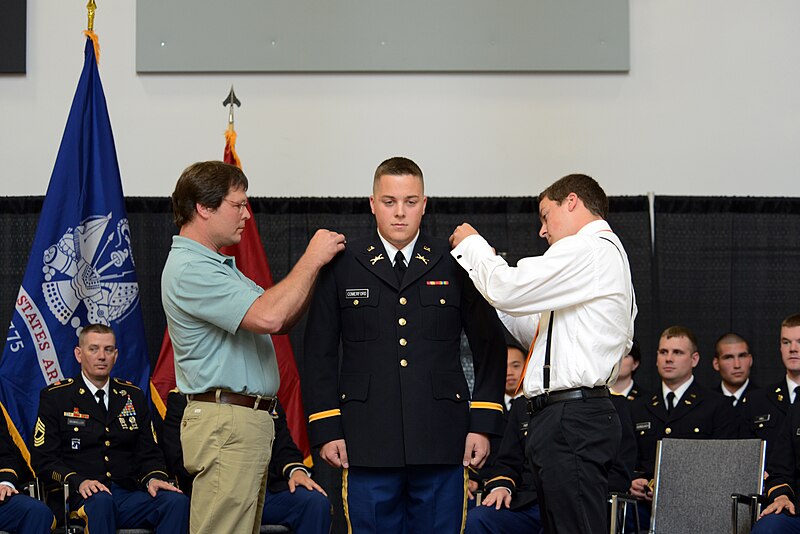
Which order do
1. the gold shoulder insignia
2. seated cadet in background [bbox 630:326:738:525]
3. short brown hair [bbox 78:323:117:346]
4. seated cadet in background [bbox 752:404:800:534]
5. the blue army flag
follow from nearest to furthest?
1. seated cadet in background [bbox 752:404:800:534]
2. the gold shoulder insignia
3. short brown hair [bbox 78:323:117:346]
4. the blue army flag
5. seated cadet in background [bbox 630:326:738:525]

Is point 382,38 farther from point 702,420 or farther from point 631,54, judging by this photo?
point 702,420

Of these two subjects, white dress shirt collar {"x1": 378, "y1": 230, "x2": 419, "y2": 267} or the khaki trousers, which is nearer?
the khaki trousers

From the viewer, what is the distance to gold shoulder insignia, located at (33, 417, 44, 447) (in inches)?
198

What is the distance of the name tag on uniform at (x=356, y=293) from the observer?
11.6 feet

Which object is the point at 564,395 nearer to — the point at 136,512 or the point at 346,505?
the point at 346,505

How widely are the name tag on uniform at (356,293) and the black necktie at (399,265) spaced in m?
0.13

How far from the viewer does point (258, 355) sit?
339 centimetres

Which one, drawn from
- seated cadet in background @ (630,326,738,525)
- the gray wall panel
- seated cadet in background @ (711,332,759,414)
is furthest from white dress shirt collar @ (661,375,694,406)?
the gray wall panel

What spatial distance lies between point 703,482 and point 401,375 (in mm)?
2026

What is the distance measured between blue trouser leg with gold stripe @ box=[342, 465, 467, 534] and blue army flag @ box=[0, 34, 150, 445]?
246cm

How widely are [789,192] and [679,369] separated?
191cm

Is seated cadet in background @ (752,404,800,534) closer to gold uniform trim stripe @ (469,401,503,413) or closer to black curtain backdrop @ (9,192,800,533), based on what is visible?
black curtain backdrop @ (9,192,800,533)

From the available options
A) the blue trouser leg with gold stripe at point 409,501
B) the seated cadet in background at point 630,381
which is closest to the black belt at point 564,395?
the blue trouser leg with gold stripe at point 409,501

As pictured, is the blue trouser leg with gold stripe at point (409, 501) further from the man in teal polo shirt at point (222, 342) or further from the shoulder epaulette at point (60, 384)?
the shoulder epaulette at point (60, 384)
